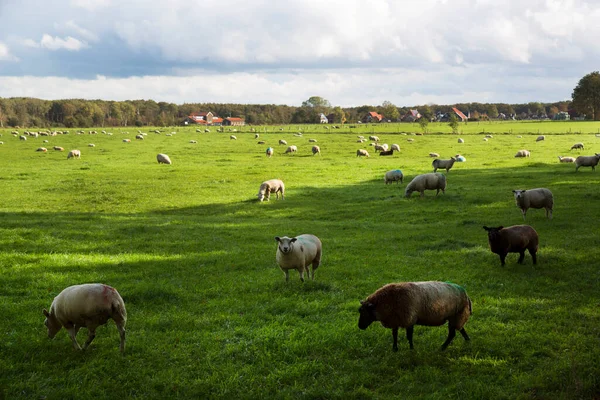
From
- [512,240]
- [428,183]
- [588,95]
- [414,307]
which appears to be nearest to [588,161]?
[428,183]

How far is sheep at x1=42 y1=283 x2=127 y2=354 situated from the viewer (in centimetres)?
838

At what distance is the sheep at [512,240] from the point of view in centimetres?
1374

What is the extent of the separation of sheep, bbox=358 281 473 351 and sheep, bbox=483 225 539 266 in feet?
19.8

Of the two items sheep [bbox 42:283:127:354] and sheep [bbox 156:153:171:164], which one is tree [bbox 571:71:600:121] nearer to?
sheep [bbox 156:153:171:164]

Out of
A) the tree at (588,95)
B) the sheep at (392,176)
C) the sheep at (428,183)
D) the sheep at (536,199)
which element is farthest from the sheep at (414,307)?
the tree at (588,95)

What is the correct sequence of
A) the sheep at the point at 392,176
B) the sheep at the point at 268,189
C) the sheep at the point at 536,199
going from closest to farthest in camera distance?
1. the sheep at the point at 536,199
2. the sheep at the point at 268,189
3. the sheep at the point at 392,176

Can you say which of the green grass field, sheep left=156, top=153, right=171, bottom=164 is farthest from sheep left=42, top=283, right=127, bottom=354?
sheep left=156, top=153, right=171, bottom=164

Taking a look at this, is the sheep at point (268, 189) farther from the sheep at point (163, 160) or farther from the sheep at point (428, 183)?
the sheep at point (163, 160)

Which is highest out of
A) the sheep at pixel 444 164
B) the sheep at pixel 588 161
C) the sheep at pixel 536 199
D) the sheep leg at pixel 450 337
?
the sheep at pixel 588 161

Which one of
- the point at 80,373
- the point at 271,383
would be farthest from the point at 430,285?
the point at 80,373

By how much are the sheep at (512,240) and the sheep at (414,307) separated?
602 centimetres

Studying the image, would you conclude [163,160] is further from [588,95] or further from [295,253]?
[588,95]

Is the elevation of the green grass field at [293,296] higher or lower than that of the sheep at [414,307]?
lower

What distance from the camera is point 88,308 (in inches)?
329
